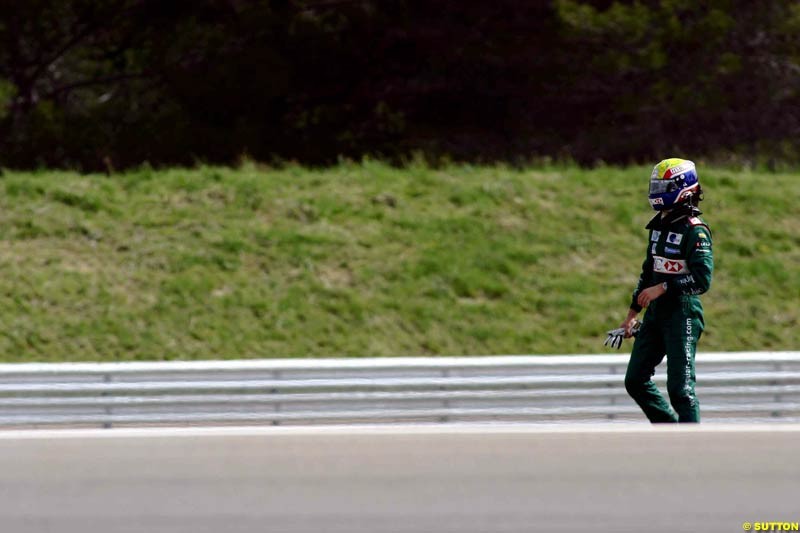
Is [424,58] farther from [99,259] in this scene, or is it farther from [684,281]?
[684,281]

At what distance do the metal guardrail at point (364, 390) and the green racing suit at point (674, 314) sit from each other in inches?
101

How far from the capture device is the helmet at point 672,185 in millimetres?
6406

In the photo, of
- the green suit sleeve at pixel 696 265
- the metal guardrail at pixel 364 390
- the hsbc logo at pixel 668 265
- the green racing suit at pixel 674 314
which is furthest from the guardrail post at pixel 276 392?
the green suit sleeve at pixel 696 265

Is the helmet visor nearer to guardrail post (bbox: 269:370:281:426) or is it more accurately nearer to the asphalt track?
the asphalt track

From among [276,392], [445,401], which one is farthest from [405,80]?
[276,392]

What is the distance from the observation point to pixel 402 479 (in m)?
4.79

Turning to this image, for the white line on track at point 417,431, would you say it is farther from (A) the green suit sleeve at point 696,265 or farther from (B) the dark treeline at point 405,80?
(B) the dark treeline at point 405,80

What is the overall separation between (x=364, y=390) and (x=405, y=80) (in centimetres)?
1437

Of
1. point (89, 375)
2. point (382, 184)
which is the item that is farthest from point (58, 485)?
point (382, 184)

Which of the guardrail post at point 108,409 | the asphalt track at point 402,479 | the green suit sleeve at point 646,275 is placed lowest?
the guardrail post at point 108,409

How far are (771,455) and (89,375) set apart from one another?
565 cm

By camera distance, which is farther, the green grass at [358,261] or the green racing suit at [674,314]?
the green grass at [358,261]

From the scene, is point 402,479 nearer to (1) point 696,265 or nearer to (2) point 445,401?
(1) point 696,265

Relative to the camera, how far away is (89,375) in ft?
29.7
